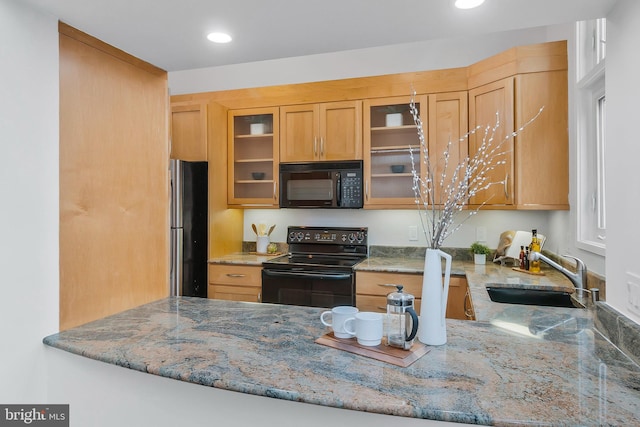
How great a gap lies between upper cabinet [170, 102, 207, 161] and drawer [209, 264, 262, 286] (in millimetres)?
999

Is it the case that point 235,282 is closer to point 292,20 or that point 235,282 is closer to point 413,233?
point 413,233

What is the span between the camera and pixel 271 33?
1.42m

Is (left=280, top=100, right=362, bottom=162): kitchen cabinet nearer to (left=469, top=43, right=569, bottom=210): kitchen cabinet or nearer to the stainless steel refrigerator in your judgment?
the stainless steel refrigerator

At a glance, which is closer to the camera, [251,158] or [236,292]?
[236,292]

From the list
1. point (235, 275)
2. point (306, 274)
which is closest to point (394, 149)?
point (306, 274)

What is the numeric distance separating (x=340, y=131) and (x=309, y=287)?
4.48ft

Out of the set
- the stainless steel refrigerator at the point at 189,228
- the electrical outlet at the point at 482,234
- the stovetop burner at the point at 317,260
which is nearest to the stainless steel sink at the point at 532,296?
the electrical outlet at the point at 482,234

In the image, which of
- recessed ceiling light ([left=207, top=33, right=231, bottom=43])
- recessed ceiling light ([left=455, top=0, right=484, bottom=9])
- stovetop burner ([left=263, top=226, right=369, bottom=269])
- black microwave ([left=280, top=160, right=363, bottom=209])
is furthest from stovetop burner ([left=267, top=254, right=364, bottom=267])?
recessed ceiling light ([left=455, top=0, right=484, bottom=9])

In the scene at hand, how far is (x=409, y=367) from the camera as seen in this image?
1.00m

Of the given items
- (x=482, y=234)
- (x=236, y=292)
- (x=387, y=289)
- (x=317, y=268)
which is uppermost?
(x=482, y=234)

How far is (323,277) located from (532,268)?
4.86 feet

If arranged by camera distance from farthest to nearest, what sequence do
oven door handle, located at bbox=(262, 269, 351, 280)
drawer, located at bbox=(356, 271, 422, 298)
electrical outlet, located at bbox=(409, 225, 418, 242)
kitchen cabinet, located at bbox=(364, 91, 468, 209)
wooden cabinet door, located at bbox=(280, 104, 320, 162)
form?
1. electrical outlet, located at bbox=(409, 225, 418, 242)
2. wooden cabinet door, located at bbox=(280, 104, 320, 162)
3. kitchen cabinet, located at bbox=(364, 91, 468, 209)
4. oven door handle, located at bbox=(262, 269, 351, 280)
5. drawer, located at bbox=(356, 271, 422, 298)

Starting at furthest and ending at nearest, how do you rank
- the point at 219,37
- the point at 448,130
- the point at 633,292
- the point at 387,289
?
1. the point at 448,130
2. the point at 387,289
3. the point at 219,37
4. the point at 633,292

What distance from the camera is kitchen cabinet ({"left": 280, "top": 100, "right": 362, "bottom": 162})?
3.11 metres
